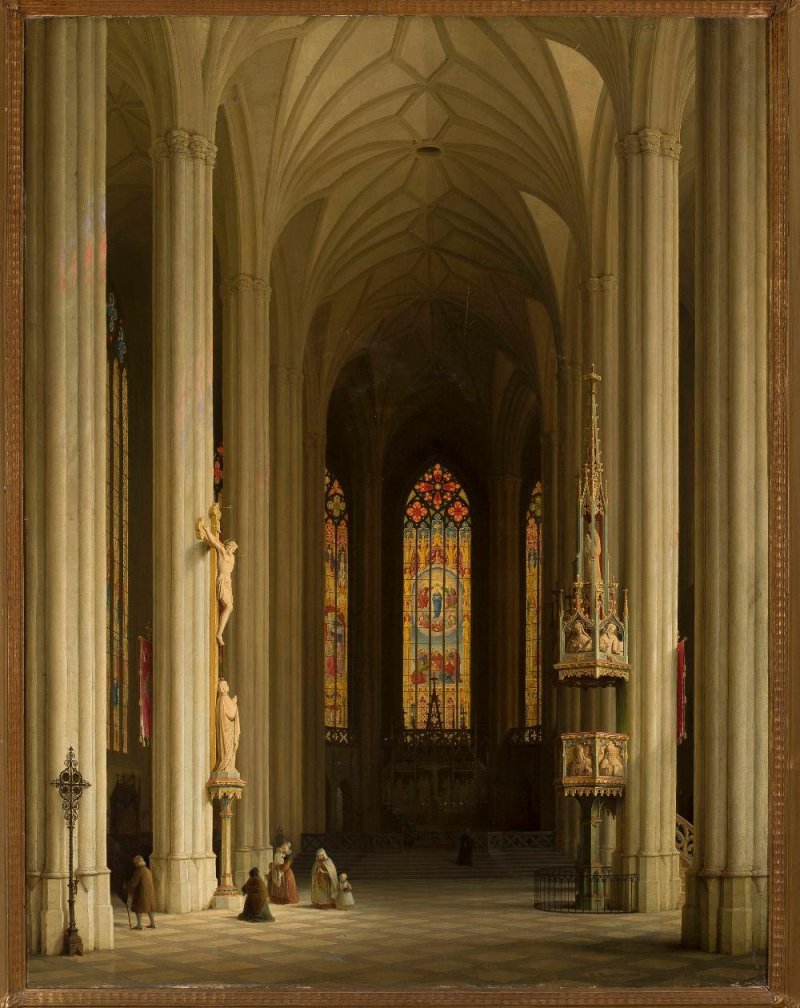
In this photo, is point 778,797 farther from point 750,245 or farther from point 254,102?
point 254,102

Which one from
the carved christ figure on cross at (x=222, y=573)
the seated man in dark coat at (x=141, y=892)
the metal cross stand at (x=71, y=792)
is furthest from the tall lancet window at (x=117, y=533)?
the metal cross stand at (x=71, y=792)

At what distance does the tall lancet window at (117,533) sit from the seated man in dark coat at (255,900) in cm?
237

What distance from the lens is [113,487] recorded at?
72.6 ft

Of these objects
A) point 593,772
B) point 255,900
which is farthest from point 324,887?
point 593,772

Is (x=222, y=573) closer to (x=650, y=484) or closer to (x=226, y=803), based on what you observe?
(x=226, y=803)

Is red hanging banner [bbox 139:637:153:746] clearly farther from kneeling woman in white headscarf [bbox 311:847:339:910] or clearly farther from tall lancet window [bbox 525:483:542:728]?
tall lancet window [bbox 525:483:542:728]

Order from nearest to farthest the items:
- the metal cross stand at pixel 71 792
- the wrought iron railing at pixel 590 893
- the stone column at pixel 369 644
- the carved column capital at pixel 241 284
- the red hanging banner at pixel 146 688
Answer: the metal cross stand at pixel 71 792
the wrought iron railing at pixel 590 893
the red hanging banner at pixel 146 688
the carved column capital at pixel 241 284
the stone column at pixel 369 644

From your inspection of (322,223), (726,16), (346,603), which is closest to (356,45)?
(322,223)

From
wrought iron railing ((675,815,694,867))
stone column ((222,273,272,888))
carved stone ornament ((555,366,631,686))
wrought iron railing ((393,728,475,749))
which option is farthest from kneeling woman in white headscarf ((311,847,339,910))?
wrought iron railing ((393,728,475,749))

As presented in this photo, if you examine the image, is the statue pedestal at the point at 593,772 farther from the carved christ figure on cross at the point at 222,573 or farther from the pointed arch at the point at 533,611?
the pointed arch at the point at 533,611

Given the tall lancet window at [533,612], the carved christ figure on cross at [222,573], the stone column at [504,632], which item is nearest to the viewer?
the carved christ figure on cross at [222,573]

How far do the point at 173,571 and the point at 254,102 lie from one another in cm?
772

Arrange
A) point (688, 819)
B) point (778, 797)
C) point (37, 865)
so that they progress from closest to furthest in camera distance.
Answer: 1. point (778, 797)
2. point (37, 865)
3. point (688, 819)

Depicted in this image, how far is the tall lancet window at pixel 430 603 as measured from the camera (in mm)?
41000
